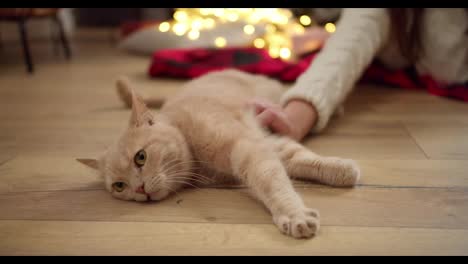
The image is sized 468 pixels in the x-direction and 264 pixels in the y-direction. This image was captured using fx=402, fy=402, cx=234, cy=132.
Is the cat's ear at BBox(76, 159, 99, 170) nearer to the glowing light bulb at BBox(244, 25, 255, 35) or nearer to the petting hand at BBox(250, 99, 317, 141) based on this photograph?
the petting hand at BBox(250, 99, 317, 141)

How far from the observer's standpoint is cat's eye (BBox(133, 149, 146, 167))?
96 cm

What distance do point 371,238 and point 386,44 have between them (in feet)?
3.86

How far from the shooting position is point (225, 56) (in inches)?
88.5

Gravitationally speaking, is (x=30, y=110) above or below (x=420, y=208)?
below

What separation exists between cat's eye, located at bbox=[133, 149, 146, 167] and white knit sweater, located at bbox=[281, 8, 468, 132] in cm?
54

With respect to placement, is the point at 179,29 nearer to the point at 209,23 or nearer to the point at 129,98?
the point at 209,23

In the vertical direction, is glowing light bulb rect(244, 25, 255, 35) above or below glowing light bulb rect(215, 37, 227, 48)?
above

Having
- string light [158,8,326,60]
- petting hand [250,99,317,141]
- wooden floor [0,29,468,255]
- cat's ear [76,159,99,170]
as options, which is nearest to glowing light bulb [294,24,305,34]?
string light [158,8,326,60]

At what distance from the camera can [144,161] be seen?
3.15ft

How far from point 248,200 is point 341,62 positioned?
2.24 ft

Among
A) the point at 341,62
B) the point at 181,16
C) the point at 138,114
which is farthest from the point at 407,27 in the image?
the point at 181,16
